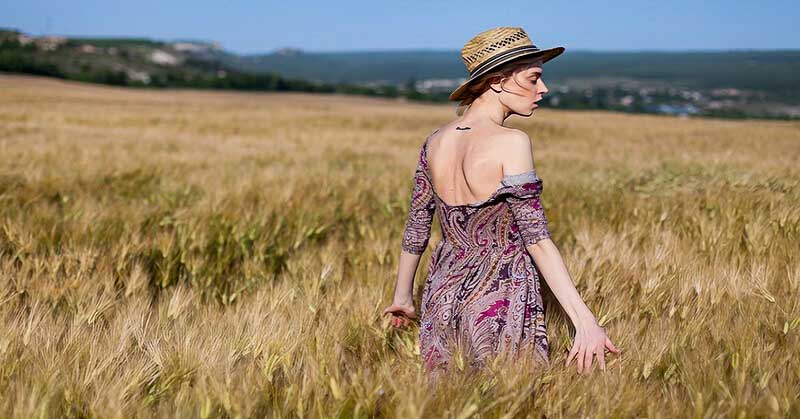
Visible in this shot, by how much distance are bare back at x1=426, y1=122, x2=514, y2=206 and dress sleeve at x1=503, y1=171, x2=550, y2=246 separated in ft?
0.20

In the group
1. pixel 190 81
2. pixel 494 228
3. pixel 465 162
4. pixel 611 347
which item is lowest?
pixel 611 347

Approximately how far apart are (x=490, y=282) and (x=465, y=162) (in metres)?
0.34

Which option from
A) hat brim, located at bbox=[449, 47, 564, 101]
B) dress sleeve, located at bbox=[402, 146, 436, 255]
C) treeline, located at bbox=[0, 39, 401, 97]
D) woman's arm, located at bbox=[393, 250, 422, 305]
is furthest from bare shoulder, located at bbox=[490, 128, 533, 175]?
treeline, located at bbox=[0, 39, 401, 97]

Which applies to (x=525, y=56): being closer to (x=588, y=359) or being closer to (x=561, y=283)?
(x=561, y=283)

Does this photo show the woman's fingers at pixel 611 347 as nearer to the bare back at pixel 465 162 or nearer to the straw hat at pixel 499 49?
the bare back at pixel 465 162

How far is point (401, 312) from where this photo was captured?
6.99ft

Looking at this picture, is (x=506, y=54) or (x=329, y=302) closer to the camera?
(x=506, y=54)

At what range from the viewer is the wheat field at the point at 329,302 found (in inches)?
57.6

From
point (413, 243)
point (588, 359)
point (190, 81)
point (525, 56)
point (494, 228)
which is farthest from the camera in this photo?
point (190, 81)

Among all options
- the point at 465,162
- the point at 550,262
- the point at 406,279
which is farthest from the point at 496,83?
the point at 406,279

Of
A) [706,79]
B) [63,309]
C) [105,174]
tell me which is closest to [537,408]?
[63,309]

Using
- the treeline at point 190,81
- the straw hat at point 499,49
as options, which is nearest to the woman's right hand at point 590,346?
the straw hat at point 499,49

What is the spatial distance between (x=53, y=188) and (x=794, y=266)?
431cm

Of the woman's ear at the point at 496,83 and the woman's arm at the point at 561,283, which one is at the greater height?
the woman's ear at the point at 496,83
